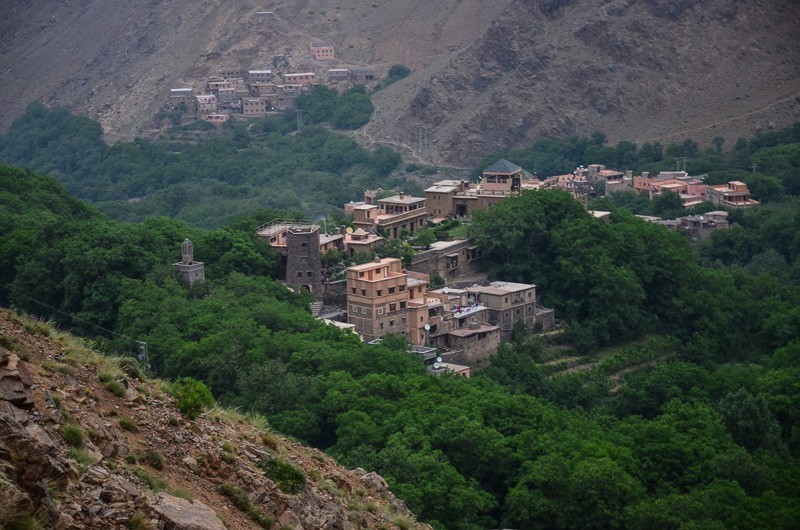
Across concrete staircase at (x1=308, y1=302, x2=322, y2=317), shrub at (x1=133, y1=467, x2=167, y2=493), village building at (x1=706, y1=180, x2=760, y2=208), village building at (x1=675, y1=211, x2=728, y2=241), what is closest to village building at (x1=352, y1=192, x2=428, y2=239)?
concrete staircase at (x1=308, y1=302, x2=322, y2=317)

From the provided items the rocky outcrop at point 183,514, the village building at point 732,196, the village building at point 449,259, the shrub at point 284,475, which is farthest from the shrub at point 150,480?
the village building at point 732,196

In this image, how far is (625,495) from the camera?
2431 cm

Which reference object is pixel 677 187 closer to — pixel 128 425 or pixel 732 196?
pixel 732 196

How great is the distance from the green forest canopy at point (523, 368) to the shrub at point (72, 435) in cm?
1230

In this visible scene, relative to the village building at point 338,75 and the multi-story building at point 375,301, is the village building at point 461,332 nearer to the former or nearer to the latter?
the multi-story building at point 375,301

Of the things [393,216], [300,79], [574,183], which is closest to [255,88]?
[300,79]

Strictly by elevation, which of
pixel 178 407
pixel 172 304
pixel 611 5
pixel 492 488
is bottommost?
pixel 492 488

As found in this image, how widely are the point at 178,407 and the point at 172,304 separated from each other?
757 inches

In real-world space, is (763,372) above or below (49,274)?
below

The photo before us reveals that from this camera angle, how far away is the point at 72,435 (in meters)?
10.6

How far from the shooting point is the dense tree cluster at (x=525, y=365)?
24250mm

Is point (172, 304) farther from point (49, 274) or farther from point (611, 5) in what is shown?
point (611, 5)

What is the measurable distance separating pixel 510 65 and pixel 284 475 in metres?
66.8

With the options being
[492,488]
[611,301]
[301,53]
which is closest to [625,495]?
[492,488]
